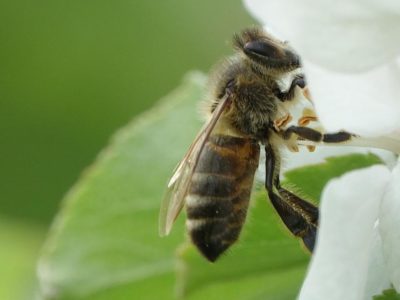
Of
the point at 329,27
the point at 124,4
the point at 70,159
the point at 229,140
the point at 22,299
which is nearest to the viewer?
the point at 329,27

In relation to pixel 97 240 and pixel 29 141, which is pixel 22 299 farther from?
pixel 97 240

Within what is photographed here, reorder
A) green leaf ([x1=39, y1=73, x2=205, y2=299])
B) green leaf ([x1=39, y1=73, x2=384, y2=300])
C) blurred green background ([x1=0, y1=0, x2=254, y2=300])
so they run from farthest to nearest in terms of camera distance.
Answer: blurred green background ([x1=0, y1=0, x2=254, y2=300]) < green leaf ([x1=39, y1=73, x2=205, y2=299]) < green leaf ([x1=39, y1=73, x2=384, y2=300])

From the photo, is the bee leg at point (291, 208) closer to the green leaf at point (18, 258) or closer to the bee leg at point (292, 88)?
the bee leg at point (292, 88)

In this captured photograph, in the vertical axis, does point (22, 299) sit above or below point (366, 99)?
above

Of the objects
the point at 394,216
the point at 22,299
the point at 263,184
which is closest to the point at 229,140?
the point at 263,184

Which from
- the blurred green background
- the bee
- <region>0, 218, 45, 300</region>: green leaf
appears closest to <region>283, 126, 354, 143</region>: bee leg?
the bee

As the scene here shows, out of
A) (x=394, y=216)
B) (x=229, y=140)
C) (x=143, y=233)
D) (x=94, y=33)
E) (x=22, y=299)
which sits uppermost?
(x=94, y=33)

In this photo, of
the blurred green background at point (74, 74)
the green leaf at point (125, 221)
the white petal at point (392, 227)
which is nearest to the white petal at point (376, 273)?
the white petal at point (392, 227)

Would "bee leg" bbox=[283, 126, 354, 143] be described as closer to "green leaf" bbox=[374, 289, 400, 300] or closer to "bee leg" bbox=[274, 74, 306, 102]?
"bee leg" bbox=[274, 74, 306, 102]
